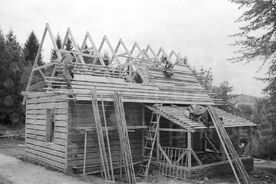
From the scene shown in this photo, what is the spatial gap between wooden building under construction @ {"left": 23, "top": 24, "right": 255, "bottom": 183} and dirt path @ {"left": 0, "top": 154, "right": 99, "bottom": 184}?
2.12ft

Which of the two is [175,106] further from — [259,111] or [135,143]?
[259,111]

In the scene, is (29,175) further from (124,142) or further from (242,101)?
(242,101)

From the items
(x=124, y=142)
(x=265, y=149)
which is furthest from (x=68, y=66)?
(x=265, y=149)

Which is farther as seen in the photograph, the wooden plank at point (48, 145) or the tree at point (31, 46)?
the tree at point (31, 46)

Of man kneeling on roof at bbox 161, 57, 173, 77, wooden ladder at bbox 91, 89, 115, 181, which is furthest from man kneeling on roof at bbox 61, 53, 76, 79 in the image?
man kneeling on roof at bbox 161, 57, 173, 77

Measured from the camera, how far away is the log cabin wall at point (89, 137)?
471 inches

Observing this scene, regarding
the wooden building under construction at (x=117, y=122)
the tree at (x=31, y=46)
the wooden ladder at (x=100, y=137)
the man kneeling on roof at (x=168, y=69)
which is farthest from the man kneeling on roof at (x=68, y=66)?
the tree at (x=31, y=46)

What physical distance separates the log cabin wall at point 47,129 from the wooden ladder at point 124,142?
2.20 m

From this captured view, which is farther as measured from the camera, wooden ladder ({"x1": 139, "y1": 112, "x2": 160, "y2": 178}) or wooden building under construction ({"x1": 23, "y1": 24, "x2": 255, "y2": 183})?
wooden ladder ({"x1": 139, "y1": 112, "x2": 160, "y2": 178})

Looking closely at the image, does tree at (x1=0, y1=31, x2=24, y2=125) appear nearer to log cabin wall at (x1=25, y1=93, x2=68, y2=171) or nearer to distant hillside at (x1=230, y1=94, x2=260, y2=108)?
log cabin wall at (x1=25, y1=93, x2=68, y2=171)

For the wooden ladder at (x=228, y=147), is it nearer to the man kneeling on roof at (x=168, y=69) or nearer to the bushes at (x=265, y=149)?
the man kneeling on roof at (x=168, y=69)

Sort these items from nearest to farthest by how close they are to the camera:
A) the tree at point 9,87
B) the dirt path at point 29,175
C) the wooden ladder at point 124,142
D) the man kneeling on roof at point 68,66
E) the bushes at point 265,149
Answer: the dirt path at point 29,175, the wooden ladder at point 124,142, the man kneeling on roof at point 68,66, the bushes at point 265,149, the tree at point 9,87

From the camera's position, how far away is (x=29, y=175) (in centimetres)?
1159

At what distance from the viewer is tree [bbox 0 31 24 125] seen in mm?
29875
